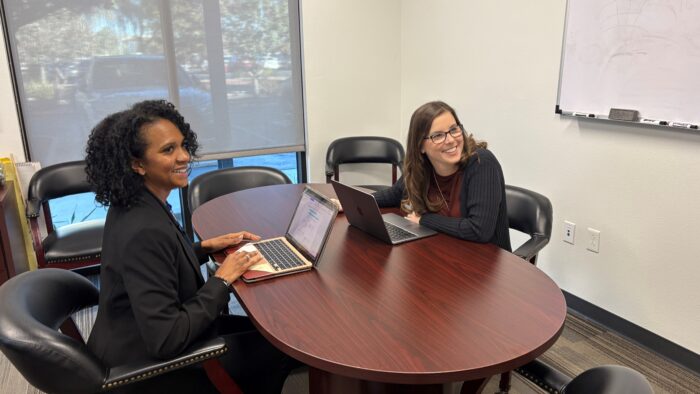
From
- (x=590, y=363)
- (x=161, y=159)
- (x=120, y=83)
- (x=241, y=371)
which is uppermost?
(x=120, y=83)

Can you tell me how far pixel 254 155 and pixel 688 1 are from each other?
2.74m

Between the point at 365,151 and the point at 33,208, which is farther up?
the point at 365,151

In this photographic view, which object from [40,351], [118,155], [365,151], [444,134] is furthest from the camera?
[365,151]

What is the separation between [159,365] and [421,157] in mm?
1231

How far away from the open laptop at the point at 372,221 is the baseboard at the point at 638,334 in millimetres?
1375

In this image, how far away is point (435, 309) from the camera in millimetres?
1248

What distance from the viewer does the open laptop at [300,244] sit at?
4.85ft

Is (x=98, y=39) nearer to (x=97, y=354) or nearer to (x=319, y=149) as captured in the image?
(x=319, y=149)

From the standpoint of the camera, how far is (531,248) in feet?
6.14

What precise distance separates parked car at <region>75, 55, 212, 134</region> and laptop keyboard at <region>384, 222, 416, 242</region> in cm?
215

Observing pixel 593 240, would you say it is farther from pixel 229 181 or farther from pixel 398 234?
pixel 229 181

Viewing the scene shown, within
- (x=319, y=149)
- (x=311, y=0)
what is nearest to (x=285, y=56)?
(x=311, y=0)

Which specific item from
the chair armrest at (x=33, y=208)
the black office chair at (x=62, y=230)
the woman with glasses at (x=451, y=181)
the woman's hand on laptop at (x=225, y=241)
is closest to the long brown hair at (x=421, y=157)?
the woman with glasses at (x=451, y=181)

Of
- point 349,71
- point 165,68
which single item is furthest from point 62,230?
point 349,71
